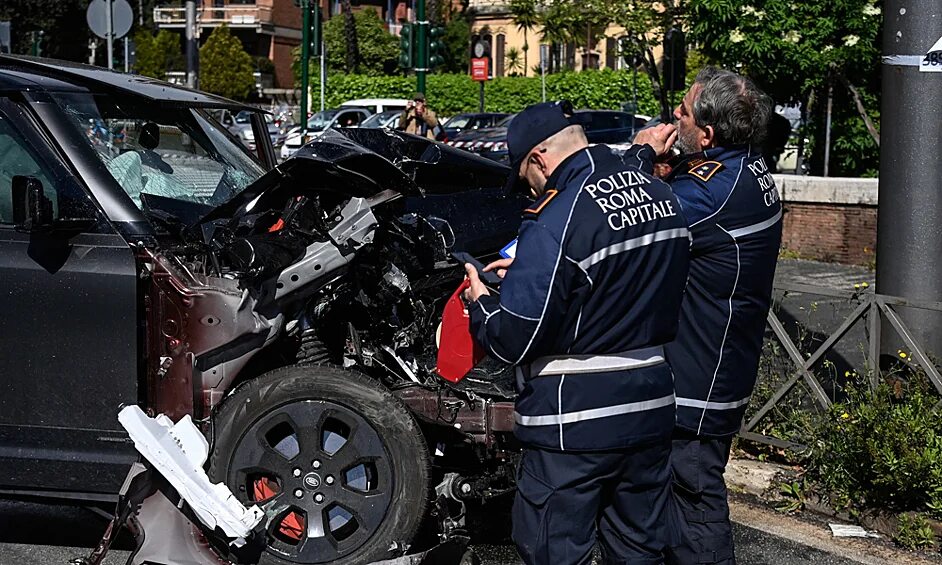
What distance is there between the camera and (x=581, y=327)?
3.51 m

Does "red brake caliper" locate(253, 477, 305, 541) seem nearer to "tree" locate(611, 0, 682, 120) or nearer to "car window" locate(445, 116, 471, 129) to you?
"tree" locate(611, 0, 682, 120)

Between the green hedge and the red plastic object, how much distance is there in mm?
38982

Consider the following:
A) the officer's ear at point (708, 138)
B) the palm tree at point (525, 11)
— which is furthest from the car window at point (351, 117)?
the officer's ear at point (708, 138)

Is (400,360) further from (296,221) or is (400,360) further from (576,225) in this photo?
(576,225)

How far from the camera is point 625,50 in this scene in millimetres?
23297

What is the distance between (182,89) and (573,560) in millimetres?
3320

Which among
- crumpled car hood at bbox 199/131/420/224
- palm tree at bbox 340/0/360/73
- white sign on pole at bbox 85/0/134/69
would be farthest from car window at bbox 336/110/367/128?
crumpled car hood at bbox 199/131/420/224

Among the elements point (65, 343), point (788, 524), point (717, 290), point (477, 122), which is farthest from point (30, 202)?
point (477, 122)

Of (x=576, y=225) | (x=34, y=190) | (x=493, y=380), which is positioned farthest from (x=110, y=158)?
(x=576, y=225)

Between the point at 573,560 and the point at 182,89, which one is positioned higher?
the point at 182,89

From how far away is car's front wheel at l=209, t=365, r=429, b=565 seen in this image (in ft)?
15.2

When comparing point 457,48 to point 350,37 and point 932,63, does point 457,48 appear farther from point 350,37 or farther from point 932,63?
point 932,63

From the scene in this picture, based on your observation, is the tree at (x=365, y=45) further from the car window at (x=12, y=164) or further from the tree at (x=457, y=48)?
the car window at (x=12, y=164)

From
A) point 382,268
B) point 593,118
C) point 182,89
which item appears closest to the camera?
point 382,268
